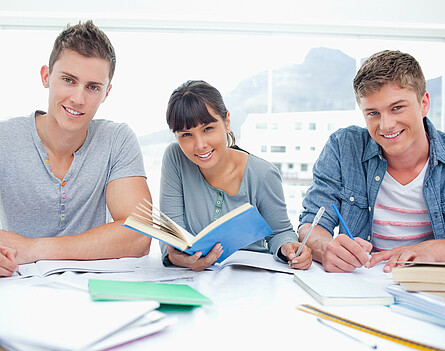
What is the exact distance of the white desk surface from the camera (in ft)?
2.09

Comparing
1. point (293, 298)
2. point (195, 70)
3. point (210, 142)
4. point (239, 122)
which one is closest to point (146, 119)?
point (195, 70)

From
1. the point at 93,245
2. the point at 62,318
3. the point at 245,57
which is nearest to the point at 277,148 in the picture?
the point at 245,57

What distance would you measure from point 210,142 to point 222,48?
11.6ft

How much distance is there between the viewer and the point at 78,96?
4.46 ft

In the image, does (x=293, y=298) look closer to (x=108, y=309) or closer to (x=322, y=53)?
(x=108, y=309)

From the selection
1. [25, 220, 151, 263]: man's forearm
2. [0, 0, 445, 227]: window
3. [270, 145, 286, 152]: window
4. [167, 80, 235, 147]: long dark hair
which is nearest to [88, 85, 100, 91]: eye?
[167, 80, 235, 147]: long dark hair

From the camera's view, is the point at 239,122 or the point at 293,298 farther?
the point at 239,122

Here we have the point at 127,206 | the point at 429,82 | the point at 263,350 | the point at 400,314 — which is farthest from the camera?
the point at 429,82

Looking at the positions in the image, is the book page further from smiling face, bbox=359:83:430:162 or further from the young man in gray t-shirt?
smiling face, bbox=359:83:430:162

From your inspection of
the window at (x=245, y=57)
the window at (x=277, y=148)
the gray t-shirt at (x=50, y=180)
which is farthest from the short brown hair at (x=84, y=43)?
the window at (x=277, y=148)

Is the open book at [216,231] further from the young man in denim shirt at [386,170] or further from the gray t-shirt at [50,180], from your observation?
the gray t-shirt at [50,180]

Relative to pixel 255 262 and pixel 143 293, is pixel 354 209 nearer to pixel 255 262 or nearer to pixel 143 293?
pixel 255 262

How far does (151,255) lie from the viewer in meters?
1.39

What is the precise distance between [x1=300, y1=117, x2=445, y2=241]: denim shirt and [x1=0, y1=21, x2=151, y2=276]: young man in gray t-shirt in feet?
2.10
